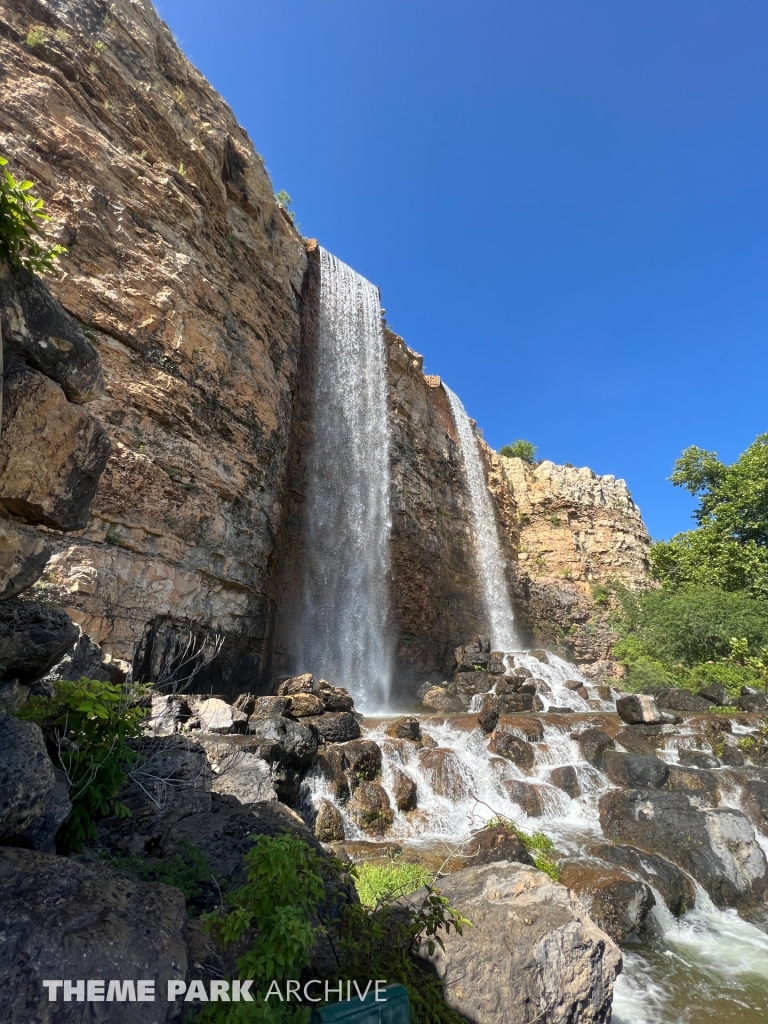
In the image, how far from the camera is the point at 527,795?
10.1m

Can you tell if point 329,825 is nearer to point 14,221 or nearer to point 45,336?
point 45,336

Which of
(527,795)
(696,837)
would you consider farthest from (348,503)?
(696,837)

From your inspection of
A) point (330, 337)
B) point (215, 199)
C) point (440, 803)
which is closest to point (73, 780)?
point (440, 803)

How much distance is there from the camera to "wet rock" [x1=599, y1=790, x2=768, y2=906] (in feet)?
24.7

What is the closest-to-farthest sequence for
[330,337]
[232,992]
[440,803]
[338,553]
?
1. [232,992]
2. [440,803]
3. [338,553]
4. [330,337]

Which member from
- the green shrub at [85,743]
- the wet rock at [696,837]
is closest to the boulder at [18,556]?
the green shrub at [85,743]

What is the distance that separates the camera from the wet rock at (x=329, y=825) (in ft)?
28.5

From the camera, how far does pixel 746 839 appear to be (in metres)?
8.08

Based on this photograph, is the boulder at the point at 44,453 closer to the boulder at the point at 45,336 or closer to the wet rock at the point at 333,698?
the boulder at the point at 45,336

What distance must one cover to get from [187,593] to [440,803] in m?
8.16

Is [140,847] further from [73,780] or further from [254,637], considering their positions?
[254,637]

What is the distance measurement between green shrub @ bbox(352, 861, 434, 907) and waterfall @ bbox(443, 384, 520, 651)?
69.1 ft

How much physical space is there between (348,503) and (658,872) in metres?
18.3

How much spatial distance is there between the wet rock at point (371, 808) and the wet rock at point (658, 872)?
365 centimetres
